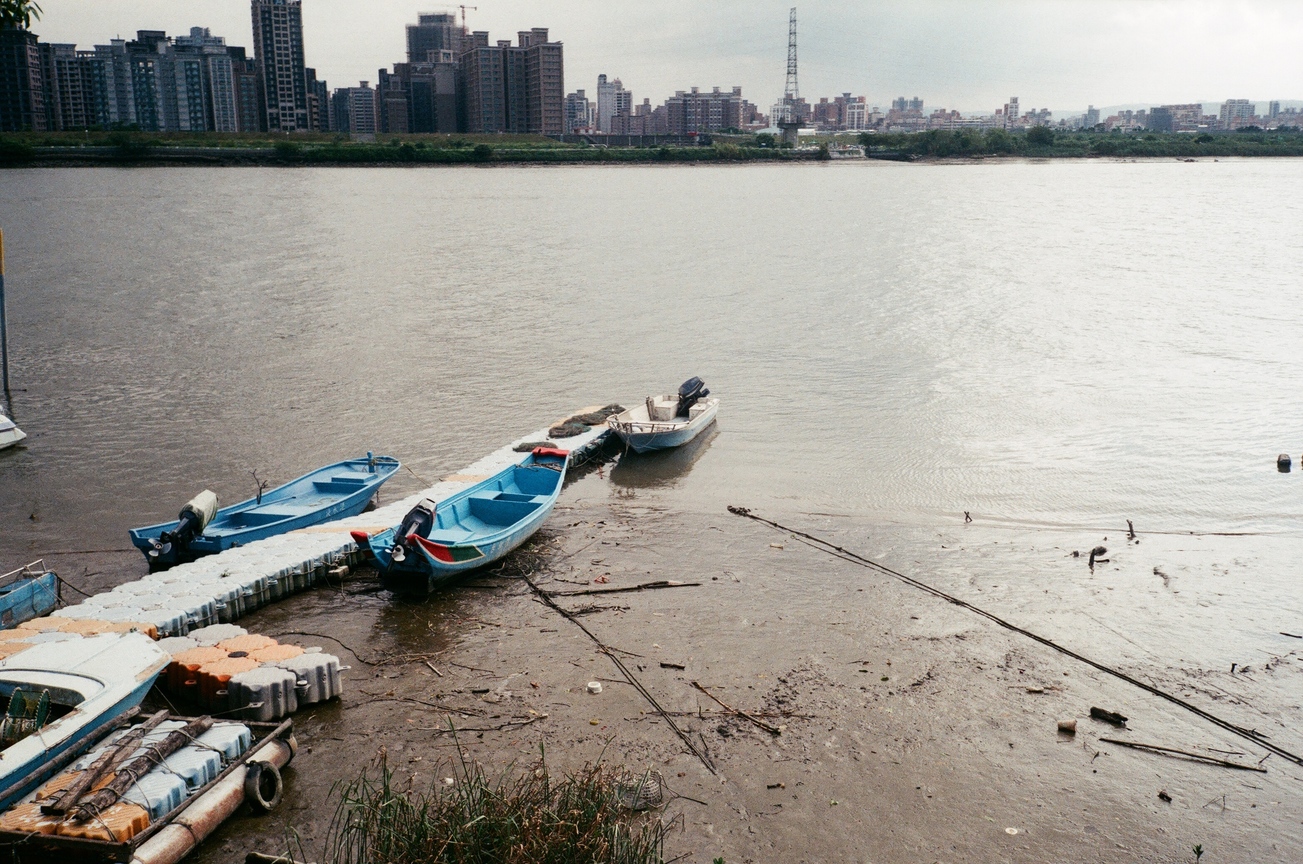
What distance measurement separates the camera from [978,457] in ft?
75.4

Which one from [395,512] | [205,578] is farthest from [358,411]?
[205,578]

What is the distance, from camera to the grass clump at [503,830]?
23.0ft

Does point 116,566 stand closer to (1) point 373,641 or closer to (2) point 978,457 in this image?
(1) point 373,641

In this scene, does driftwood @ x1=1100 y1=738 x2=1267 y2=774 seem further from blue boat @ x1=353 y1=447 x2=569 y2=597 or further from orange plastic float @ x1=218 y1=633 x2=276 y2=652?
orange plastic float @ x1=218 y1=633 x2=276 y2=652

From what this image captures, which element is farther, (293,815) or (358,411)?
(358,411)

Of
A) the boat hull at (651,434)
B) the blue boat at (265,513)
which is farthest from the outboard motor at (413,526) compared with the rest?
the boat hull at (651,434)

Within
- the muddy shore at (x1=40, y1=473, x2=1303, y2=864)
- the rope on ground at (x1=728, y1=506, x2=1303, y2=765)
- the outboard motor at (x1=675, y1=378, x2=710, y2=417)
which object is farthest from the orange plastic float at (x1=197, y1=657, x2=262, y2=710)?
the outboard motor at (x1=675, y1=378, x2=710, y2=417)

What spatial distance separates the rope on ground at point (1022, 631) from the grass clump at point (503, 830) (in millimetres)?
6783

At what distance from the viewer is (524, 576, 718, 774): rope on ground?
1002 cm

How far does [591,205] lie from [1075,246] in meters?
46.8

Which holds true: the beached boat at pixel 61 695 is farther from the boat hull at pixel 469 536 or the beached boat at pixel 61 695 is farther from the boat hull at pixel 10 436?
the boat hull at pixel 10 436

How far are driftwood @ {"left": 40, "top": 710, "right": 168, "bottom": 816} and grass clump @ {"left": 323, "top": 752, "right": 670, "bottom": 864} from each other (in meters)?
1.95

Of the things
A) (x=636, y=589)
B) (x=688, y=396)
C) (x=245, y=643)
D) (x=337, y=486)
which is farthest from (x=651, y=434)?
(x=245, y=643)

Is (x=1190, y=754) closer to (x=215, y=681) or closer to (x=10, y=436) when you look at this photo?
A: (x=215, y=681)
